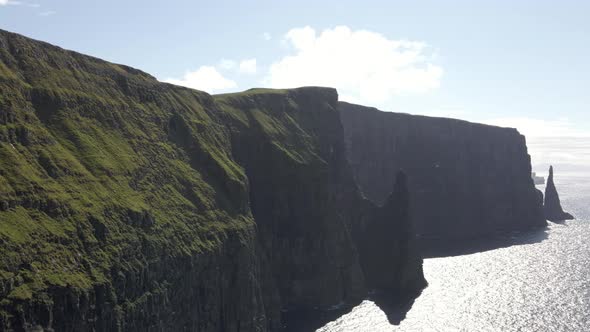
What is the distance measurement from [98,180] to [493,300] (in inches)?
3760

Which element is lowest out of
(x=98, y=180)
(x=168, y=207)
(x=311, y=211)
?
(x=311, y=211)

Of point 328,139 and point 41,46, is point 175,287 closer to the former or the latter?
point 41,46

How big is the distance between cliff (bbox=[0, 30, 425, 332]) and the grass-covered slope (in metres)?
0.25

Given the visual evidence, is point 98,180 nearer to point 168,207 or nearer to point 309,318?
point 168,207

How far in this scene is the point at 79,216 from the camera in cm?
8300

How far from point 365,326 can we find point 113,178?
198ft

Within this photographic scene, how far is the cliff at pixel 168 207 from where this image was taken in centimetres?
7700

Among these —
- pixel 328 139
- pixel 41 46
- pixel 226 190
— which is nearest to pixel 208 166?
pixel 226 190

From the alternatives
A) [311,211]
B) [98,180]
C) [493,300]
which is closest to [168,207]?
[98,180]

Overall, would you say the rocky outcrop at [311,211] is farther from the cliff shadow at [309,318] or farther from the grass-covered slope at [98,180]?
the grass-covered slope at [98,180]

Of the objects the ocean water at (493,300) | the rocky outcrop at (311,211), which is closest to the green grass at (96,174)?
the rocky outcrop at (311,211)

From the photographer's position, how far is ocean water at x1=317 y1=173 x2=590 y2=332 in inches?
4865

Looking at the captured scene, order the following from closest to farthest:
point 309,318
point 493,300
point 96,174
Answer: point 96,174 < point 309,318 < point 493,300

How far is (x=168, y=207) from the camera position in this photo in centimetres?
10525
